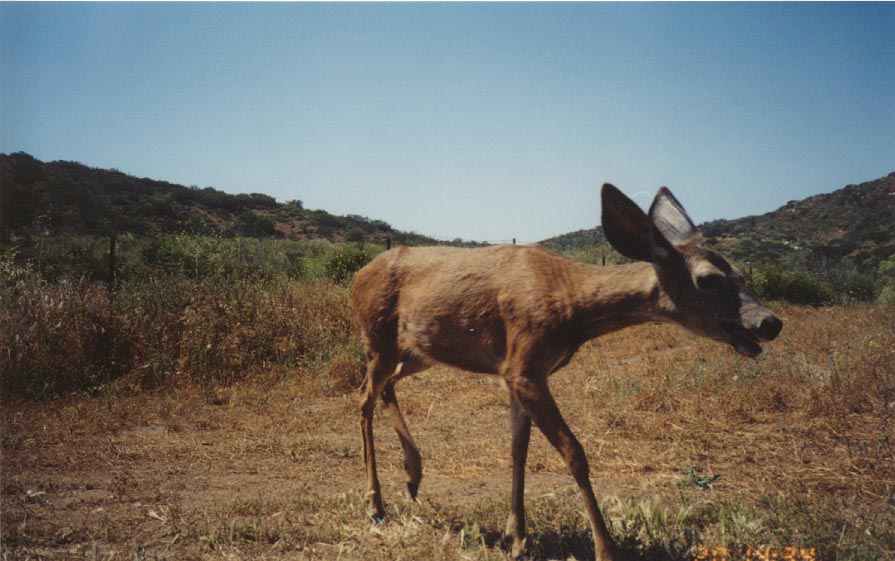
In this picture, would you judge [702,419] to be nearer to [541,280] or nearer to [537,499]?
[537,499]

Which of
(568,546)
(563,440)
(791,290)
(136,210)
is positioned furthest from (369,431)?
(136,210)

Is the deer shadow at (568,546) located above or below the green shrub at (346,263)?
below

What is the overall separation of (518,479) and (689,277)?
1673 mm

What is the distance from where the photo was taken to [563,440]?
10.1ft

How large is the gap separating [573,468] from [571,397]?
5049 mm

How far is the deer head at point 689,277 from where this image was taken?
2871 mm

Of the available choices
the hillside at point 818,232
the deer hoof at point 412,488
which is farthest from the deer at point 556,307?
the hillside at point 818,232

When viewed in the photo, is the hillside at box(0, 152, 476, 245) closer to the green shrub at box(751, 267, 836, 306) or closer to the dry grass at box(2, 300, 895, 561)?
the dry grass at box(2, 300, 895, 561)

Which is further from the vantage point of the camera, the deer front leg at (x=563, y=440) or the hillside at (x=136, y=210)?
the hillside at (x=136, y=210)

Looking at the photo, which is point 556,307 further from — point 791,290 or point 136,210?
point 136,210

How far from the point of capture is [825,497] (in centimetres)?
413

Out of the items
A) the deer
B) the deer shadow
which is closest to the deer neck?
the deer
